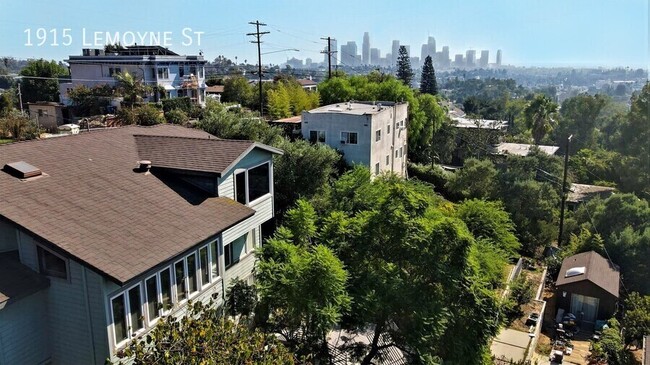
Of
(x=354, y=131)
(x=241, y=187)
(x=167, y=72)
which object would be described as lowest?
(x=354, y=131)

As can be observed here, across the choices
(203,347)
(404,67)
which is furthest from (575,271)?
(404,67)

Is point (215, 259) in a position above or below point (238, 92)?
below

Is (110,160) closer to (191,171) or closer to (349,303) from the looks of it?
(191,171)

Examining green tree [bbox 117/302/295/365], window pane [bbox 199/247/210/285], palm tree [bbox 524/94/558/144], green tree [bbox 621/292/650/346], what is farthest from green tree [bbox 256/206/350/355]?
palm tree [bbox 524/94/558/144]

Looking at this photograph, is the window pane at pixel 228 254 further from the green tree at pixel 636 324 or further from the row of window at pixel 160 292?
the green tree at pixel 636 324

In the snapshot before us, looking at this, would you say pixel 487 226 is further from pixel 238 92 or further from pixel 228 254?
pixel 238 92

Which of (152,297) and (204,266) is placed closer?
(152,297)

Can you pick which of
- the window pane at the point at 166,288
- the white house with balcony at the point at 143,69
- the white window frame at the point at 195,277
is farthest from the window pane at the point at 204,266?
the white house with balcony at the point at 143,69
